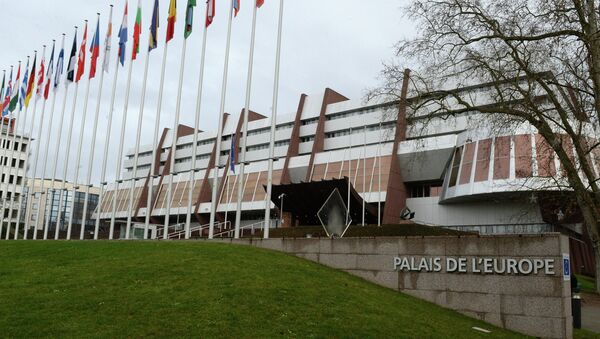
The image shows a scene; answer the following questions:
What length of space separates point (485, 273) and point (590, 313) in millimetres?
10079

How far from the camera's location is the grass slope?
10.2 metres

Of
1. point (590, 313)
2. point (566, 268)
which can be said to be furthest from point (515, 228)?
point (566, 268)

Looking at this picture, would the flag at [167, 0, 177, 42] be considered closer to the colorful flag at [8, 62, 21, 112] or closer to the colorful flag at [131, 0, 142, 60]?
the colorful flag at [131, 0, 142, 60]

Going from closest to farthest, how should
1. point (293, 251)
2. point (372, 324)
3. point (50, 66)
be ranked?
point (372, 324), point (293, 251), point (50, 66)

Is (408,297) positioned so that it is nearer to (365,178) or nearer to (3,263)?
(3,263)

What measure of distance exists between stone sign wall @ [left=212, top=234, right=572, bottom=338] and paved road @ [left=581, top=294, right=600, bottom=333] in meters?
3.96

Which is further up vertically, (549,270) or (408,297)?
(549,270)

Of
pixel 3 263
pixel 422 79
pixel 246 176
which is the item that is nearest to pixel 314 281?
pixel 422 79

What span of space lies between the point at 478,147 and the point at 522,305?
31958 mm

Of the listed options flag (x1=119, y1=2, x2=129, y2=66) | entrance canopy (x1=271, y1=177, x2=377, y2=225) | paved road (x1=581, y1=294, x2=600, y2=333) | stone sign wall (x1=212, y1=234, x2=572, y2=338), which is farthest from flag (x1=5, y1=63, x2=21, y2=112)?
paved road (x1=581, y1=294, x2=600, y2=333)

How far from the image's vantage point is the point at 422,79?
54.2ft

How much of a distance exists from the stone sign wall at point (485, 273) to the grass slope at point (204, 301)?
0.60 metres

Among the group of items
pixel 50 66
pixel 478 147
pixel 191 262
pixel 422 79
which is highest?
pixel 50 66

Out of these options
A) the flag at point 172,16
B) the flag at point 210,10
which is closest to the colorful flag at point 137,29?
the flag at point 172,16
